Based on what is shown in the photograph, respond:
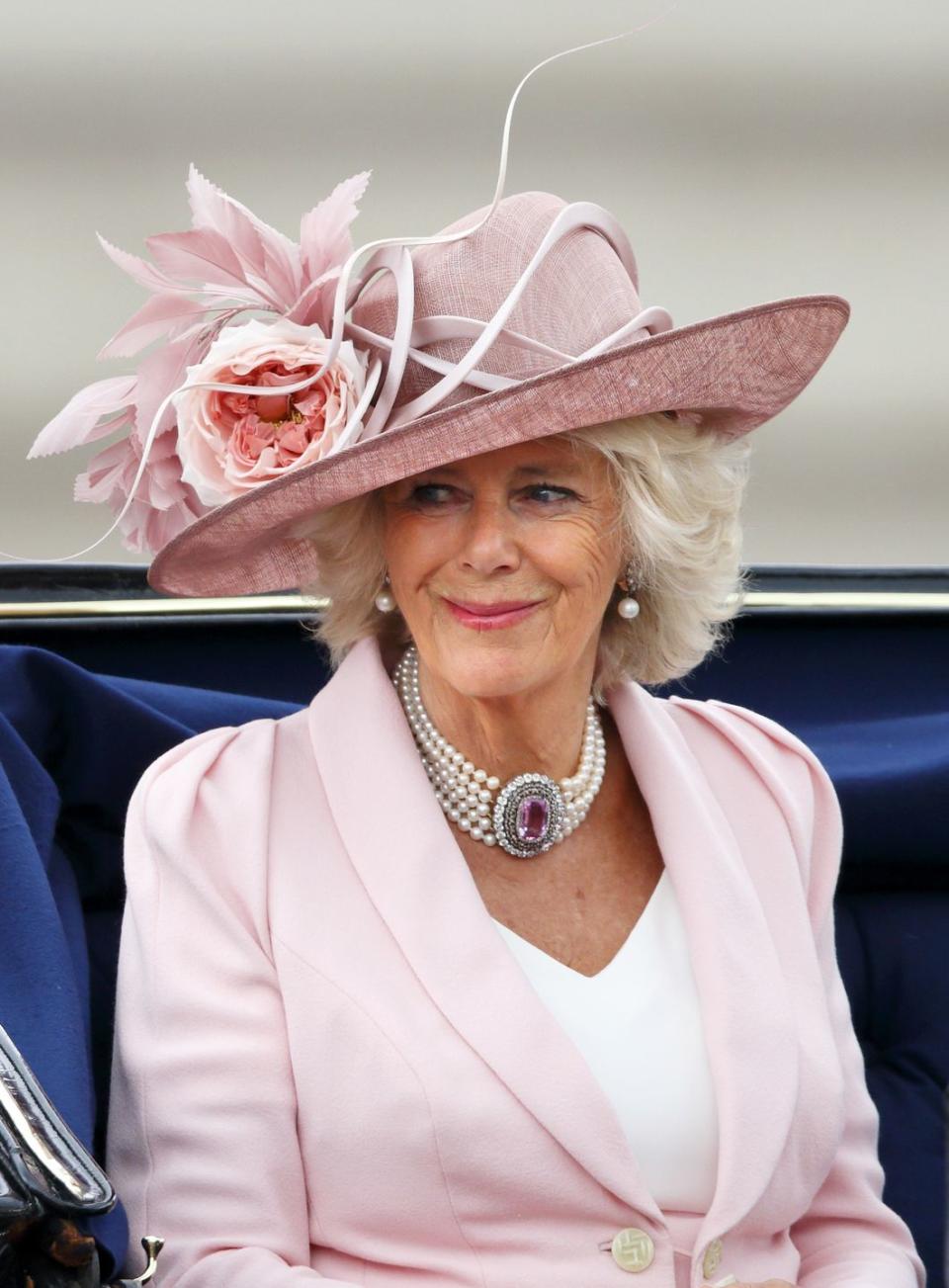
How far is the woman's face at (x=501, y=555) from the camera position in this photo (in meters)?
1.70

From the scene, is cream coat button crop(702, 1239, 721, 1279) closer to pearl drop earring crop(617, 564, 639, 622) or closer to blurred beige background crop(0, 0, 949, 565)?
pearl drop earring crop(617, 564, 639, 622)

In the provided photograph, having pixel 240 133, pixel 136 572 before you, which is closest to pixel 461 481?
pixel 136 572

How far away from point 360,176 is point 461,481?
0.99ft

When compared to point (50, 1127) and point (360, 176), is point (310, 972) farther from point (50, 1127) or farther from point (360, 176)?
point (360, 176)

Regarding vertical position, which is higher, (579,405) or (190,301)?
(190,301)

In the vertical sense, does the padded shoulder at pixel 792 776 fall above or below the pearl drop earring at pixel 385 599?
below

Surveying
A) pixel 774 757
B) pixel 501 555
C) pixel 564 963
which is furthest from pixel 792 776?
pixel 501 555

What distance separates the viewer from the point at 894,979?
2.29 metres

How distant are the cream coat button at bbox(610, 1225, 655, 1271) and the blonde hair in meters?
0.61

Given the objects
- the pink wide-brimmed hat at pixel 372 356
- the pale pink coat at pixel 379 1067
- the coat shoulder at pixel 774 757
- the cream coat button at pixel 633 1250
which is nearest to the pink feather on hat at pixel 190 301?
the pink wide-brimmed hat at pixel 372 356

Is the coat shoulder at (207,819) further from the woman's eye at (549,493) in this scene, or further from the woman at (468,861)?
the woman's eye at (549,493)

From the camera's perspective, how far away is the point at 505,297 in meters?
1.67

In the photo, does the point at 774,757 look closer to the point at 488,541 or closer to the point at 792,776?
the point at 792,776

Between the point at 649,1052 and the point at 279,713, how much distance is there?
0.71 metres
